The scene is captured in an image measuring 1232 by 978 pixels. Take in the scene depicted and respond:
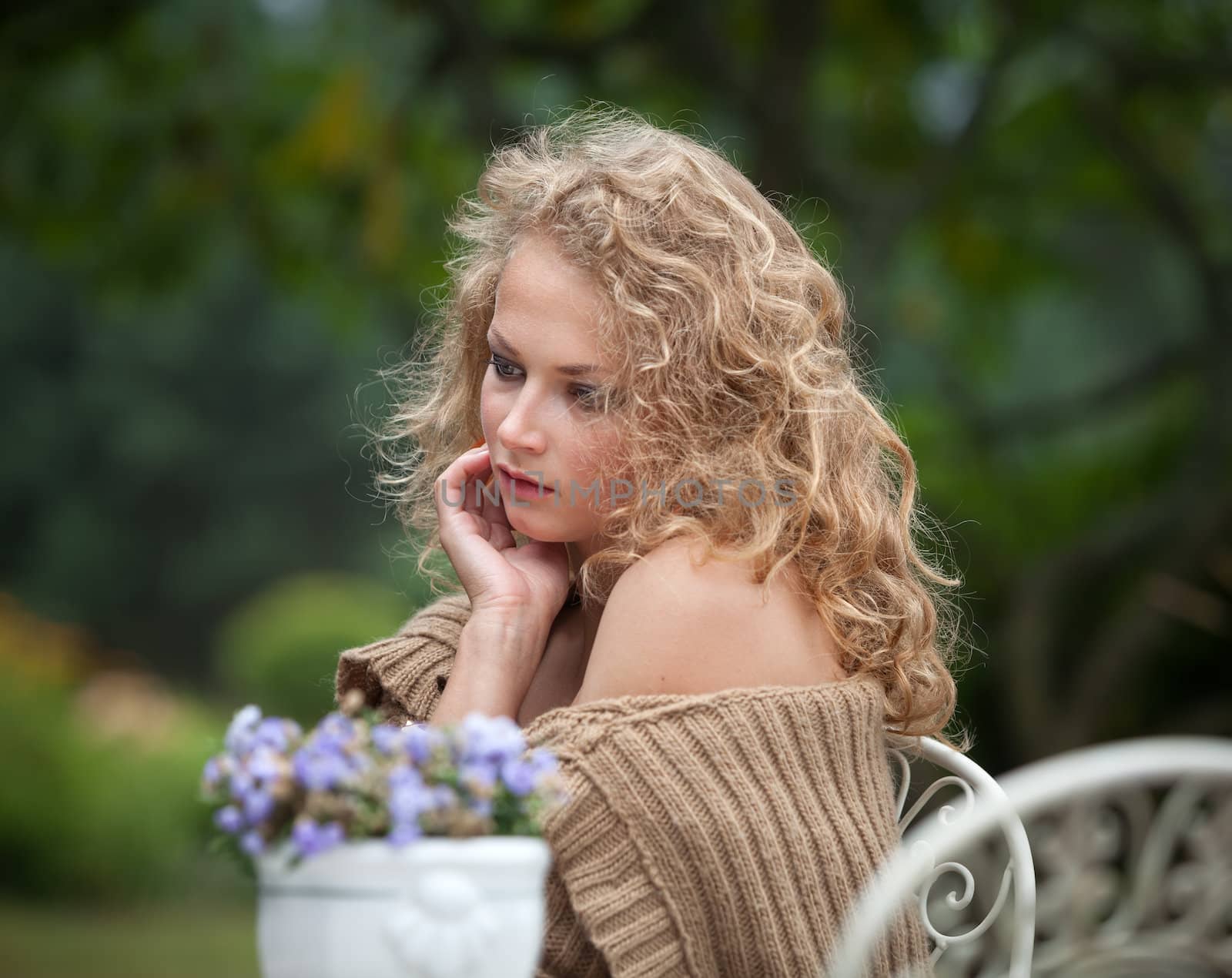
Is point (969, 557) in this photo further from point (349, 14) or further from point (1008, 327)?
point (349, 14)

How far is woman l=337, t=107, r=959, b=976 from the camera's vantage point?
6.20 feet

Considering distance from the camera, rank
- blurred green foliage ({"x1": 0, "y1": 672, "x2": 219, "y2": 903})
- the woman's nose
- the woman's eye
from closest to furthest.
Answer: the woman's nose → the woman's eye → blurred green foliage ({"x1": 0, "y1": 672, "x2": 219, "y2": 903})

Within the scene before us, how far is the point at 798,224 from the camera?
6.14m

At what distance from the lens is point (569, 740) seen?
1.88 m

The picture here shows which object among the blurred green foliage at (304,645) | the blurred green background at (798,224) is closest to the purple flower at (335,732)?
the blurred green background at (798,224)

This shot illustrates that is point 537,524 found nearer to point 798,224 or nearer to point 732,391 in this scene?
point 732,391

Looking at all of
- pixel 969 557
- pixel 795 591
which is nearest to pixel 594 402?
pixel 795 591

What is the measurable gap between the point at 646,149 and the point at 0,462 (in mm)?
19455

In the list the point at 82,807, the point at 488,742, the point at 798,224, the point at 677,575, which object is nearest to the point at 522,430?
the point at 677,575

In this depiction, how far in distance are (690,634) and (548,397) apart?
16.9 inches

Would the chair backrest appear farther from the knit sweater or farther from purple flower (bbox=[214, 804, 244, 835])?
purple flower (bbox=[214, 804, 244, 835])

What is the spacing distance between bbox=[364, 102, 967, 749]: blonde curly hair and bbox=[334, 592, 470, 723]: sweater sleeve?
26 cm

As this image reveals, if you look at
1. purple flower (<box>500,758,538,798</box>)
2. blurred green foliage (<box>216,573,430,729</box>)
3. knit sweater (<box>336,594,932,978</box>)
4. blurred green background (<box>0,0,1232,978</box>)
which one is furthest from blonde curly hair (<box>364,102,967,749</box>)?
blurred green foliage (<box>216,573,430,729</box>)

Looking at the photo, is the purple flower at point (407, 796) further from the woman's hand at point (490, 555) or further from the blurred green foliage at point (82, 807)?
the blurred green foliage at point (82, 807)
